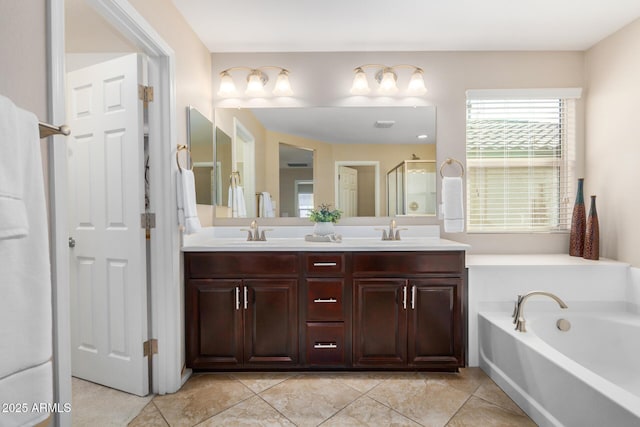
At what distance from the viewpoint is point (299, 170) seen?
111 inches

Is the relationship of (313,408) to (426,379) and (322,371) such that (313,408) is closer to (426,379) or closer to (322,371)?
(322,371)

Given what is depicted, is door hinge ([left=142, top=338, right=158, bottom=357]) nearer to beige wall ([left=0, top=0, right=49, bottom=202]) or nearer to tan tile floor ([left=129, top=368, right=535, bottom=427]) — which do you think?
tan tile floor ([left=129, top=368, right=535, bottom=427])

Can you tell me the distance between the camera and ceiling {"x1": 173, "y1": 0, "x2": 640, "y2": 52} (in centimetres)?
215

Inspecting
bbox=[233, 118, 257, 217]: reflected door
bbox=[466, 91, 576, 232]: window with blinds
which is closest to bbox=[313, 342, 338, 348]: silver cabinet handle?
bbox=[233, 118, 257, 217]: reflected door

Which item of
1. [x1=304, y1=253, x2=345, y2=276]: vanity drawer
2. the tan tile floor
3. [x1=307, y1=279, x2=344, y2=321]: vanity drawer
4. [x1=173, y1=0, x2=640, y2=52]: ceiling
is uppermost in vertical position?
[x1=173, y1=0, x2=640, y2=52]: ceiling

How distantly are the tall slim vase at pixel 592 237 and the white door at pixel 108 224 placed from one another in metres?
3.07

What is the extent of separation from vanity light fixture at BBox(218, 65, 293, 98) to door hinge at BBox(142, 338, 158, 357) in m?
1.89

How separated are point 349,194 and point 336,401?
59.8 inches

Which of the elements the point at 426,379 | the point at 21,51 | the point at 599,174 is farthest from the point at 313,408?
the point at 599,174

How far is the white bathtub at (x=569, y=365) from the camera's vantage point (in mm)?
1397

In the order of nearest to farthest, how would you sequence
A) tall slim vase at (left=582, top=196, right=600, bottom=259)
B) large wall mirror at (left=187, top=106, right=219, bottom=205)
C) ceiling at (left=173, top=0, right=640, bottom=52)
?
Answer: ceiling at (left=173, top=0, right=640, bottom=52) → large wall mirror at (left=187, top=106, right=219, bottom=205) → tall slim vase at (left=582, top=196, right=600, bottom=259)

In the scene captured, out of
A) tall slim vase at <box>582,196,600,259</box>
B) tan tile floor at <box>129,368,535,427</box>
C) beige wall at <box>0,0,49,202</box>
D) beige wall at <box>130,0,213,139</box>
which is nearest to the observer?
beige wall at <box>0,0,49,202</box>

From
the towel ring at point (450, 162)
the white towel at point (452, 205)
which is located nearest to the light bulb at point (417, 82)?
the towel ring at point (450, 162)

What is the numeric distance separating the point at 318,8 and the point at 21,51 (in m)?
1.65
